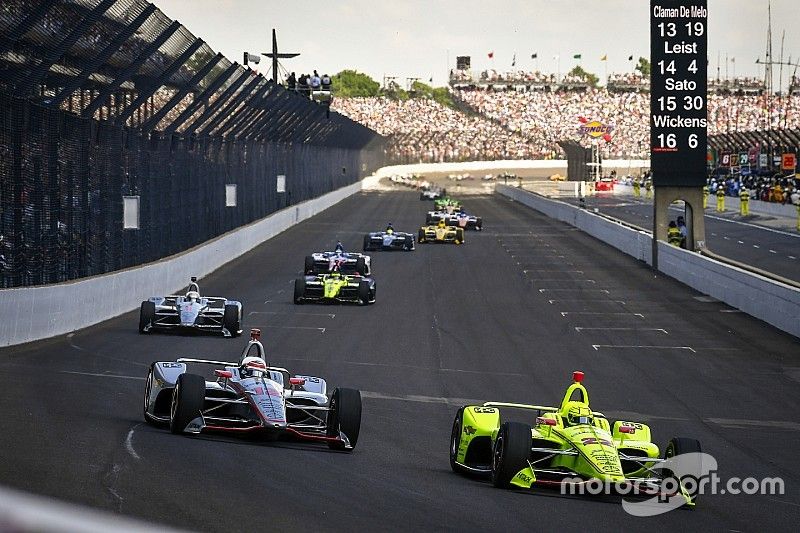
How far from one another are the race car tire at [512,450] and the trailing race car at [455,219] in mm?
45392

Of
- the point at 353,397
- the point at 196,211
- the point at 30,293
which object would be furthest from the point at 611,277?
the point at 353,397

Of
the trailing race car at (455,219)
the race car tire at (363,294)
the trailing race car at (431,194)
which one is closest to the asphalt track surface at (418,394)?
the race car tire at (363,294)

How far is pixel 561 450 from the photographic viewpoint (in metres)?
10.7

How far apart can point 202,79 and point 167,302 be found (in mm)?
10032

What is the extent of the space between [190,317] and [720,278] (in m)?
15.1

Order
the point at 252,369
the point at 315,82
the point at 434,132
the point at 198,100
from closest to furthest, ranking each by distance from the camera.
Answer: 1. the point at 252,369
2. the point at 198,100
3. the point at 315,82
4. the point at 434,132

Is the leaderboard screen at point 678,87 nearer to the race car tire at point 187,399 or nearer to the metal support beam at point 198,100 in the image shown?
the metal support beam at point 198,100

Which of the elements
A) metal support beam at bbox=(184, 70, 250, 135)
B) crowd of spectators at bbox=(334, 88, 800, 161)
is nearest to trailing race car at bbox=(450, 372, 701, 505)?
metal support beam at bbox=(184, 70, 250, 135)

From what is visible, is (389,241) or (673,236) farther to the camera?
(389,241)

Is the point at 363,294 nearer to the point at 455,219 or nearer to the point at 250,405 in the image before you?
the point at 250,405

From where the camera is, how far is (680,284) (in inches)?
1443

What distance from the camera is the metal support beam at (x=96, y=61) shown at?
2117 cm

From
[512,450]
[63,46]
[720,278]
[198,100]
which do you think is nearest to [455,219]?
[198,100]

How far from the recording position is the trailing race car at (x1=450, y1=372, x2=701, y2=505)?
10.4 metres
